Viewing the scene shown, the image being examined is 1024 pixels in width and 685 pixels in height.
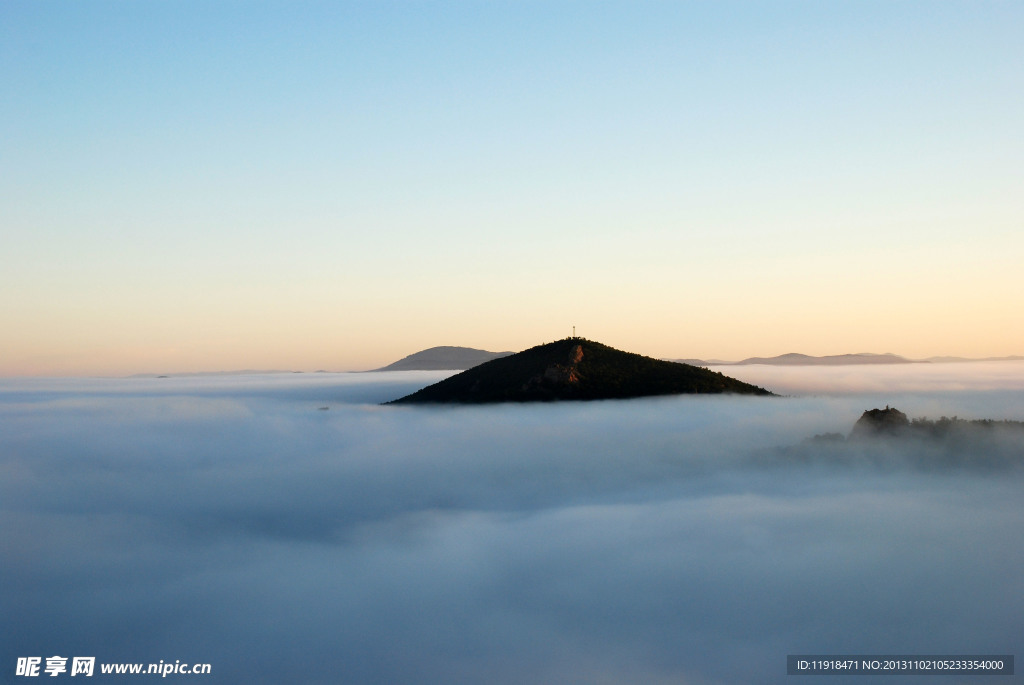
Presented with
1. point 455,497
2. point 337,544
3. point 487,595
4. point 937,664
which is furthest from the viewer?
point 455,497

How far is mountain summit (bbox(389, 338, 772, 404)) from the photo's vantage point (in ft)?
520

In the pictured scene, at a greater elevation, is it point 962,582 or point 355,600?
point 962,582

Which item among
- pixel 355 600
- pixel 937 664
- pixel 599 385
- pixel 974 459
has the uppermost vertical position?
pixel 599 385

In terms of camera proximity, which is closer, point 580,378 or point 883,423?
point 883,423

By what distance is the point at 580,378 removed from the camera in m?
159

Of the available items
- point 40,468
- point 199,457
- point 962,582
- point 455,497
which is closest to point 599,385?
point 455,497

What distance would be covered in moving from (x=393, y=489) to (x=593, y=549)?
212 ft

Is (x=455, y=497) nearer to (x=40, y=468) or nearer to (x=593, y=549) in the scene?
(x=593, y=549)

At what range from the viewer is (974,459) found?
376 feet

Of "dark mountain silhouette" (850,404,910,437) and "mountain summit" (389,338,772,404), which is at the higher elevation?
"mountain summit" (389,338,772,404)

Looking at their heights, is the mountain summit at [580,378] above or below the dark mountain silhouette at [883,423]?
above

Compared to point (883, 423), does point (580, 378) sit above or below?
above

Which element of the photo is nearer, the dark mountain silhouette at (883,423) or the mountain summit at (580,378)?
the dark mountain silhouette at (883,423)

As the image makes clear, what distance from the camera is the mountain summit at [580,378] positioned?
158625 millimetres
